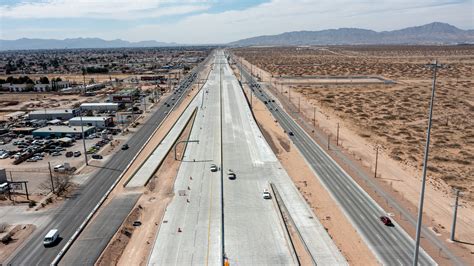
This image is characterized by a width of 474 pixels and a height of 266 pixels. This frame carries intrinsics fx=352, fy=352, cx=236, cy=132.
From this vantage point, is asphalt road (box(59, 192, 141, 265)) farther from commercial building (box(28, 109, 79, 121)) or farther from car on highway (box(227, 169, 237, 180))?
commercial building (box(28, 109, 79, 121))

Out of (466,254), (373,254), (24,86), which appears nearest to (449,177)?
(466,254)

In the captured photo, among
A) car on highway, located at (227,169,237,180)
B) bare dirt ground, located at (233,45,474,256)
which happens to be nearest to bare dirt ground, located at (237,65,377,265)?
car on highway, located at (227,169,237,180)

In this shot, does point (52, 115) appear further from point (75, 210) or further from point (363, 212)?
point (363, 212)

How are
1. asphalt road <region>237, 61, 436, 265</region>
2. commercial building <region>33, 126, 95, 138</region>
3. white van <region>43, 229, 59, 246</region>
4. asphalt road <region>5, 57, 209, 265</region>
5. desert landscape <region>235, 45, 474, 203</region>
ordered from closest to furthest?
asphalt road <region>237, 61, 436, 265</region> → asphalt road <region>5, 57, 209, 265</region> → white van <region>43, 229, 59, 246</region> → desert landscape <region>235, 45, 474, 203</region> → commercial building <region>33, 126, 95, 138</region>

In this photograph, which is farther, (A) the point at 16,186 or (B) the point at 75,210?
(A) the point at 16,186

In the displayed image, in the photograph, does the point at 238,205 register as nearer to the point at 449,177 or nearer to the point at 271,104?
the point at 449,177

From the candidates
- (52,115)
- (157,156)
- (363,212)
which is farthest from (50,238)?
(52,115)

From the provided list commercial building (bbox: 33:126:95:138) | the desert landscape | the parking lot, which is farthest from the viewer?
commercial building (bbox: 33:126:95:138)

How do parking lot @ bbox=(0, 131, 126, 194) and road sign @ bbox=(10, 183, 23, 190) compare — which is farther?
parking lot @ bbox=(0, 131, 126, 194)

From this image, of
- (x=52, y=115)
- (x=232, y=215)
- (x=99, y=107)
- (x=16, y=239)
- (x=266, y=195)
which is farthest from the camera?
(x=99, y=107)
